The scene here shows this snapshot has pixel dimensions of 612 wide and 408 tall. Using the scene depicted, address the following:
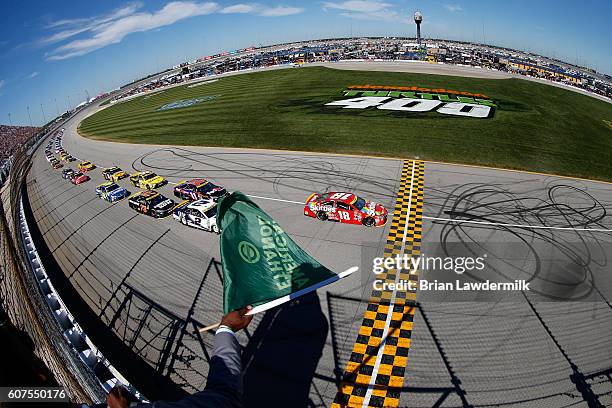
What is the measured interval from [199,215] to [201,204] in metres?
0.99

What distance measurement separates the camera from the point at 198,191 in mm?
24000

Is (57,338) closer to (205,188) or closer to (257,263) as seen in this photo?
(257,263)

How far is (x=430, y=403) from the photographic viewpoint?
10133 mm

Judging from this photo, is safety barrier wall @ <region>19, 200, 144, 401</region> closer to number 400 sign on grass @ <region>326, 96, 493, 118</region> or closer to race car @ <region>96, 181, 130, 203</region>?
race car @ <region>96, 181, 130, 203</region>

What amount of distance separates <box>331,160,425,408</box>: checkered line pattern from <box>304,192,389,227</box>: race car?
1.53 metres

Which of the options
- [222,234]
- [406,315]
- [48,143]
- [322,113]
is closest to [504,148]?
[322,113]

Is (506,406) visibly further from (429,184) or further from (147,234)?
(147,234)

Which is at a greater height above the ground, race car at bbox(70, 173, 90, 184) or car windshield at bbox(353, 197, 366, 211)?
race car at bbox(70, 173, 90, 184)

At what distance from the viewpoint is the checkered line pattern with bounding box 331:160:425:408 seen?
10.4m

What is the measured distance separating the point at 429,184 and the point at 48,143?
57718 millimetres

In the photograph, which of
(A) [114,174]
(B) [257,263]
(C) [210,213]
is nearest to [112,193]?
(A) [114,174]

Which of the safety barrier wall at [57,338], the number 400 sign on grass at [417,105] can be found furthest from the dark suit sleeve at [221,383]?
the number 400 sign on grass at [417,105]

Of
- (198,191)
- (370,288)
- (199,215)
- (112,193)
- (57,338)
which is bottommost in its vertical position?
(370,288)

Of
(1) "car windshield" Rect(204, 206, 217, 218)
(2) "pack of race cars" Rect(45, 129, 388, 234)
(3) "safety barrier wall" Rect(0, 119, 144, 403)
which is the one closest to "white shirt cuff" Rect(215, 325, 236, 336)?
(3) "safety barrier wall" Rect(0, 119, 144, 403)
